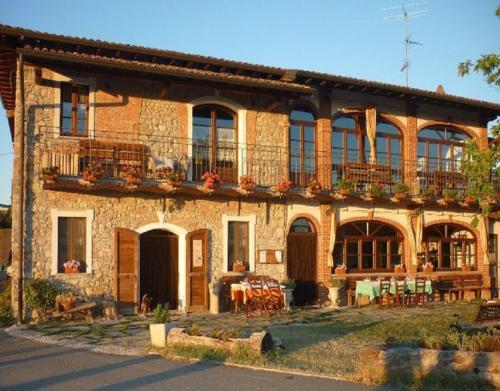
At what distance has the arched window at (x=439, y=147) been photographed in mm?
21530

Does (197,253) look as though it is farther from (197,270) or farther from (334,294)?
(334,294)

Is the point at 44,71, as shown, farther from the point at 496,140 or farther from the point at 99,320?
the point at 496,140

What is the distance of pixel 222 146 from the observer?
17.7 meters

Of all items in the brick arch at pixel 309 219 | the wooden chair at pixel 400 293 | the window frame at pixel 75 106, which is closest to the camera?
the window frame at pixel 75 106

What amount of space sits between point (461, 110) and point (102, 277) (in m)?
13.9

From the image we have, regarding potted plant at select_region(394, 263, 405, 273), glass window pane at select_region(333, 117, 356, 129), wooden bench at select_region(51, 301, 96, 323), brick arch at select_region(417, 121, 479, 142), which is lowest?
wooden bench at select_region(51, 301, 96, 323)

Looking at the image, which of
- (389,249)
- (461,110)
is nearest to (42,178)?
(389,249)

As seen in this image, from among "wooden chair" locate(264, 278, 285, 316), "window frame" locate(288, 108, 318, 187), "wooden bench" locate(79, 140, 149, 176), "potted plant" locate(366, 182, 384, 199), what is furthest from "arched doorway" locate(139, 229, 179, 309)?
"potted plant" locate(366, 182, 384, 199)

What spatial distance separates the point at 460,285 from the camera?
68.4 feet

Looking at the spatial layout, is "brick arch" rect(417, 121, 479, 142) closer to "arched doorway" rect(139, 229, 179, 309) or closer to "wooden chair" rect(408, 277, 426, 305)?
"wooden chair" rect(408, 277, 426, 305)

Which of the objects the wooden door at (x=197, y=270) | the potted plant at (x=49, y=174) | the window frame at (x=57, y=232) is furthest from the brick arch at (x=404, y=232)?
the potted plant at (x=49, y=174)

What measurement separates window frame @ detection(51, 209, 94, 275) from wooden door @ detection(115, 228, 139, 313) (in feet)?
2.16

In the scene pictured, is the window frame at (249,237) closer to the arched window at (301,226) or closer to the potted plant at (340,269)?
the arched window at (301,226)

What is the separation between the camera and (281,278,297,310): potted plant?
16922 mm
